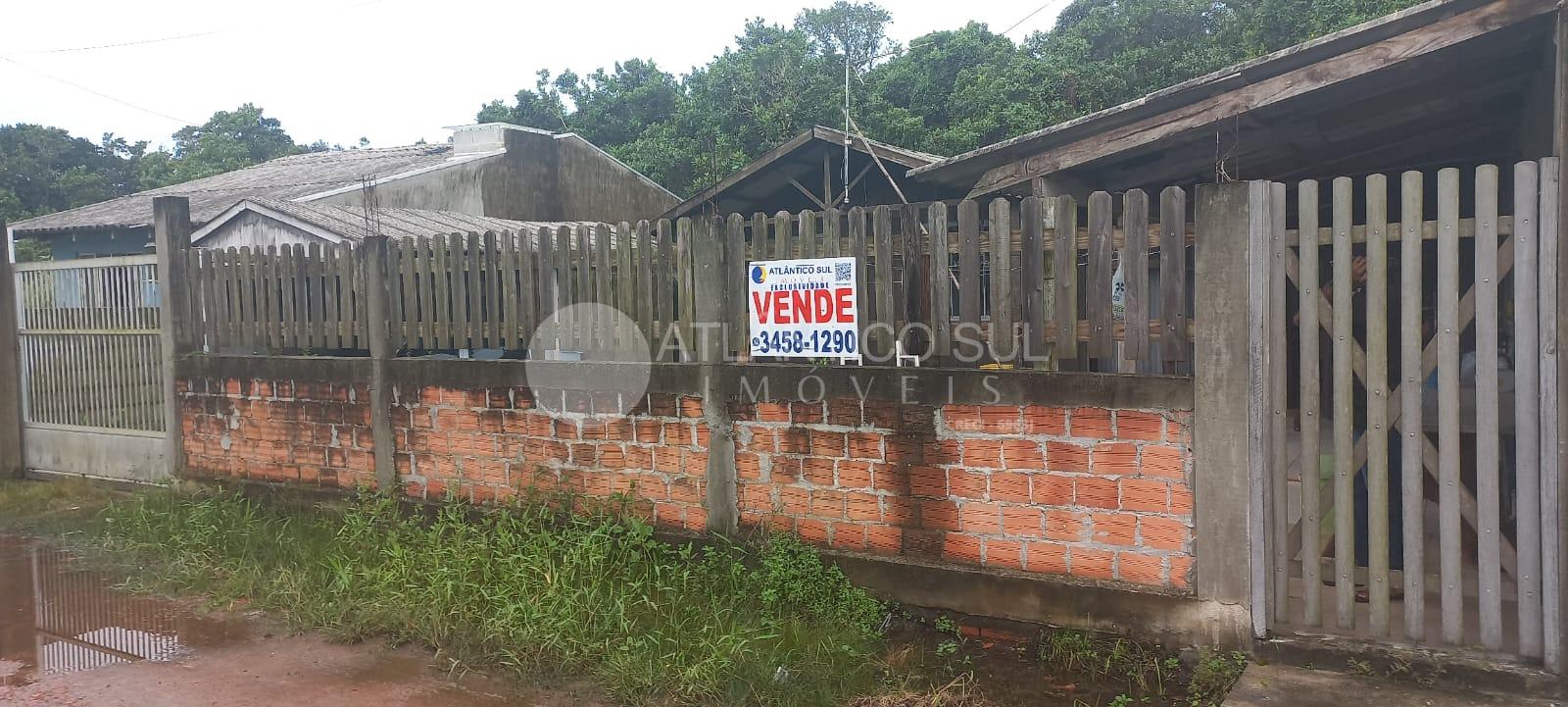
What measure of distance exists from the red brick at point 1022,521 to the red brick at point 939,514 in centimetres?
23

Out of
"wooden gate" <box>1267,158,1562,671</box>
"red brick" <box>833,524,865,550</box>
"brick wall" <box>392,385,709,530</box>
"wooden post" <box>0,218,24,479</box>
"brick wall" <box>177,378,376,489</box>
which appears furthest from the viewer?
"wooden post" <box>0,218,24,479</box>

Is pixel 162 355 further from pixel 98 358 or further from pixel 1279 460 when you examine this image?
pixel 1279 460

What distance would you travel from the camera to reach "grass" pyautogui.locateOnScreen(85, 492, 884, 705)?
404 centimetres

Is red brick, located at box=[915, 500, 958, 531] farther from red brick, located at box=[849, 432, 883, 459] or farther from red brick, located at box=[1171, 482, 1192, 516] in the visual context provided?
red brick, located at box=[1171, 482, 1192, 516]

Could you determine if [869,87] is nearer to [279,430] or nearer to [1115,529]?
[279,430]

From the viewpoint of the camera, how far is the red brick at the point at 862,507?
4.77 m

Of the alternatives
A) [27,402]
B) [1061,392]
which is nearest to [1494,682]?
[1061,392]

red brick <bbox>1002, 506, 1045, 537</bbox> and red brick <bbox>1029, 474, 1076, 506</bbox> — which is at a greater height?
red brick <bbox>1029, 474, 1076, 506</bbox>

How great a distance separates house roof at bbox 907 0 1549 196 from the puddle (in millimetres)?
5411

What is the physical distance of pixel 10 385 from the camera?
348 inches

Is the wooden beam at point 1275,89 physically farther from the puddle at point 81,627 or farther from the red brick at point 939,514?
the puddle at point 81,627

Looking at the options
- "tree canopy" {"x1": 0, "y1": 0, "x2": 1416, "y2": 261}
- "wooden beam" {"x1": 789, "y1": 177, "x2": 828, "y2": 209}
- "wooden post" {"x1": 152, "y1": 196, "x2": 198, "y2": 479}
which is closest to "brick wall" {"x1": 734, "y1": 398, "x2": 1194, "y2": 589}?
"wooden post" {"x1": 152, "y1": 196, "x2": 198, "y2": 479}

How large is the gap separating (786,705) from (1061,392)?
1756mm

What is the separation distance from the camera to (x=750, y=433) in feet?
16.6
